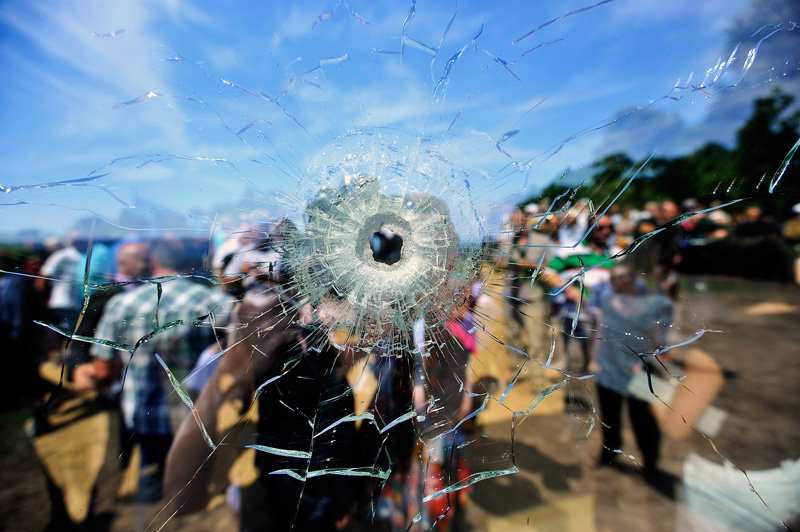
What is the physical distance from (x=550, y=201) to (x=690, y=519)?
1105mm

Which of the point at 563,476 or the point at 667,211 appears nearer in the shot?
the point at 667,211

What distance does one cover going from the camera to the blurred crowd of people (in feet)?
3.36

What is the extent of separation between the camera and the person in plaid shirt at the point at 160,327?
1019 mm

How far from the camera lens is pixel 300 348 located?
107 cm

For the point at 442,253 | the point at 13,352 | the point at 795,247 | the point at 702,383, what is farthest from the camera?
the point at 13,352

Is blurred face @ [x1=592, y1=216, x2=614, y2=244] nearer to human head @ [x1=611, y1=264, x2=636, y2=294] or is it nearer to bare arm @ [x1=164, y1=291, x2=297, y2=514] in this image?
human head @ [x1=611, y1=264, x2=636, y2=294]

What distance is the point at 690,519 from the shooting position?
1.27 meters

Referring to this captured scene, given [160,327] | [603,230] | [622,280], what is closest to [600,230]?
[603,230]

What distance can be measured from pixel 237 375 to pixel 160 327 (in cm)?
22

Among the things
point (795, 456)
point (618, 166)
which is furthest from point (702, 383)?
point (618, 166)

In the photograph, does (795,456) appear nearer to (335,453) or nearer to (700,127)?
(700,127)

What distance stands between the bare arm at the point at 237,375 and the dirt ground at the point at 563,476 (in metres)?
0.13

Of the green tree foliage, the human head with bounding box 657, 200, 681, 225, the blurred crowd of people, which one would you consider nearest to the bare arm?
the blurred crowd of people

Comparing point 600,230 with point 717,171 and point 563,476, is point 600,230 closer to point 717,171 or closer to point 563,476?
point 717,171
